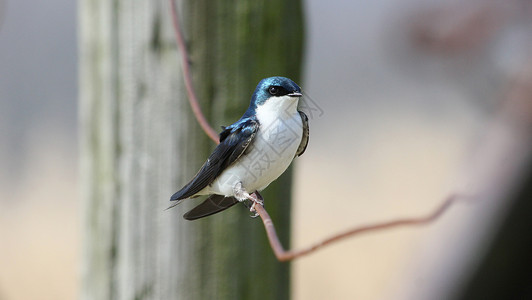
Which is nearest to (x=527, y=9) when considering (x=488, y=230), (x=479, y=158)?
(x=479, y=158)

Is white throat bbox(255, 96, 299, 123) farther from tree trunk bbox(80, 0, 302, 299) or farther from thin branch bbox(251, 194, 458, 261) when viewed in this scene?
tree trunk bbox(80, 0, 302, 299)

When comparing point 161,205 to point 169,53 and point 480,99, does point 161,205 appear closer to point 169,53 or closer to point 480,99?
point 169,53

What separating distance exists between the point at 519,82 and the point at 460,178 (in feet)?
1.35

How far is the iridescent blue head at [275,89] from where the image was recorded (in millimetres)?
446

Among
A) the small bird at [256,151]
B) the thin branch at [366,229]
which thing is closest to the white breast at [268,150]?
the small bird at [256,151]

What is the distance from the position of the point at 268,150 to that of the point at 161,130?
1.66ft

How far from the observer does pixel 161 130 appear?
0.97 meters

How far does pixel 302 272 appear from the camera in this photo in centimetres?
330

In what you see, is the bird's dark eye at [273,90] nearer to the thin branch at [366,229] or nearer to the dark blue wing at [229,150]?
the dark blue wing at [229,150]

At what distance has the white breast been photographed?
0.47 m

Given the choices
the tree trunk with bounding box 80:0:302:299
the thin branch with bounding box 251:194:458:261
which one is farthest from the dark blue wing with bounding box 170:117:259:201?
the tree trunk with bounding box 80:0:302:299

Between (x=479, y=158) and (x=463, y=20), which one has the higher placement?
(x=463, y=20)

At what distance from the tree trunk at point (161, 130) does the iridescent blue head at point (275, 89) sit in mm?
418

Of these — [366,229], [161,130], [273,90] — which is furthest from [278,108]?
[161,130]
